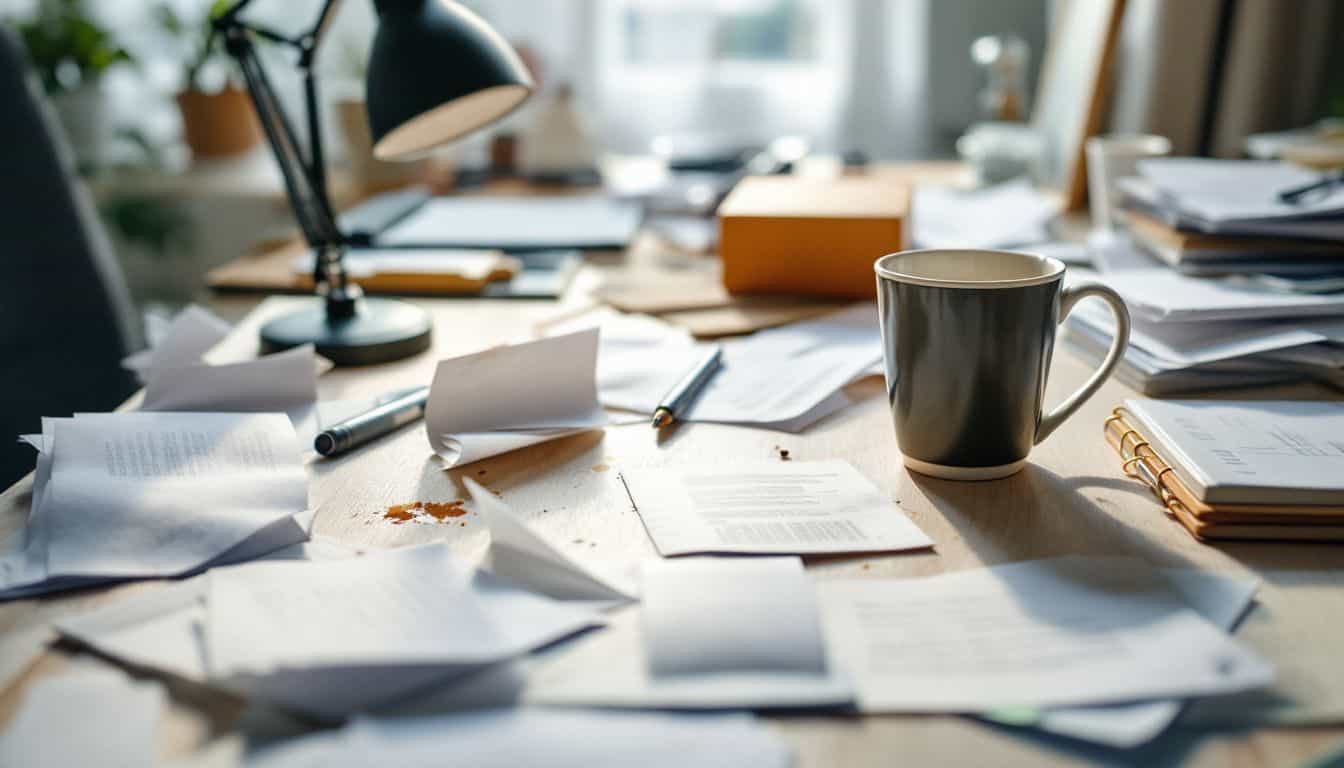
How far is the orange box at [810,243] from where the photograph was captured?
3.36 ft

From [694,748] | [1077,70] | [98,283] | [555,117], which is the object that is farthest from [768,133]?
[694,748]

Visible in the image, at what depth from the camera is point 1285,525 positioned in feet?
1.85

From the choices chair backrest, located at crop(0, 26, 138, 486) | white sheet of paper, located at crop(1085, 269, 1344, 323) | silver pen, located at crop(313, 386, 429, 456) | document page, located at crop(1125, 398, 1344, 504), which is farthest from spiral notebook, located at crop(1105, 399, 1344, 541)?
A: chair backrest, located at crop(0, 26, 138, 486)

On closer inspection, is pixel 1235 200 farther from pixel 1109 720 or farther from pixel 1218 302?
pixel 1109 720

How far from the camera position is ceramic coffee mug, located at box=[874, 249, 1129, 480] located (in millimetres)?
606

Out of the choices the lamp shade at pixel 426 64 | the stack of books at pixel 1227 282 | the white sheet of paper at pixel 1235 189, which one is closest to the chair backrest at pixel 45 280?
the lamp shade at pixel 426 64

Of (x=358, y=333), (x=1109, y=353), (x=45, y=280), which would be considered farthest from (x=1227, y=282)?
(x=45, y=280)

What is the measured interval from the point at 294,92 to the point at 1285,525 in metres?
2.22

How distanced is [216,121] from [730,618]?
2036mm

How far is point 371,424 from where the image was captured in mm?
719

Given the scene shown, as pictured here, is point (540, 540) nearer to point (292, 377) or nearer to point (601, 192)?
point (292, 377)

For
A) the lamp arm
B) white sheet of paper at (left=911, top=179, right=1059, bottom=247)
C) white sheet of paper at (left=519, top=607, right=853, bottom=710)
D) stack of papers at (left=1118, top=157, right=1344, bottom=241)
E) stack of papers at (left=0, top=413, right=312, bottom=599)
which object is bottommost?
white sheet of paper at (left=911, top=179, right=1059, bottom=247)

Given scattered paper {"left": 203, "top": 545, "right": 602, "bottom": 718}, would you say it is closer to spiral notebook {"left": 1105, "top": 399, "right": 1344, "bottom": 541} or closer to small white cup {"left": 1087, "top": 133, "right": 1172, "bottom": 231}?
spiral notebook {"left": 1105, "top": 399, "right": 1344, "bottom": 541}

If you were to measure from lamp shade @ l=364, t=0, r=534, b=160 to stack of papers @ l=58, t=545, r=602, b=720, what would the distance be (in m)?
0.38
